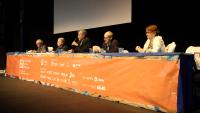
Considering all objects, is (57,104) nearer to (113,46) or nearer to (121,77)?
(121,77)

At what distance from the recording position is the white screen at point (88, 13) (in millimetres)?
5438

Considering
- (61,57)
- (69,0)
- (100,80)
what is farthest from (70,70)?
(69,0)

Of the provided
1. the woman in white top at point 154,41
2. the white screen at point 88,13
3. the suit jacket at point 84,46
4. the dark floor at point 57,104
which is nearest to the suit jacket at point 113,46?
the suit jacket at point 84,46

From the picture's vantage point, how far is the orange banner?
8.48ft

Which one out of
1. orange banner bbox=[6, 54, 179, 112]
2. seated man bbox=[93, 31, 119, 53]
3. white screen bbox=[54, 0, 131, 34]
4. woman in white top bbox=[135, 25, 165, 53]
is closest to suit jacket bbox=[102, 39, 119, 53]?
seated man bbox=[93, 31, 119, 53]

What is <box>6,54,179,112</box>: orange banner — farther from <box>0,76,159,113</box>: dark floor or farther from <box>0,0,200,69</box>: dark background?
<box>0,0,200,69</box>: dark background

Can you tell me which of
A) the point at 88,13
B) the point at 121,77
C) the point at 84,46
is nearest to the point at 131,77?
the point at 121,77

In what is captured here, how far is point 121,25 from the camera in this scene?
5668 millimetres

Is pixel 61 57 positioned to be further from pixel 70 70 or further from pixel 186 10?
pixel 186 10

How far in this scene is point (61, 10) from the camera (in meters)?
7.30

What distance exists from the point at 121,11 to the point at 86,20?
1.25 metres

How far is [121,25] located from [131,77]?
2845 mm

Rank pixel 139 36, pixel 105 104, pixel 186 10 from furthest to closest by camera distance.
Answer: pixel 139 36, pixel 186 10, pixel 105 104

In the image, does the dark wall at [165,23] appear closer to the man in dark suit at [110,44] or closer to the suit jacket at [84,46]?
the man in dark suit at [110,44]
